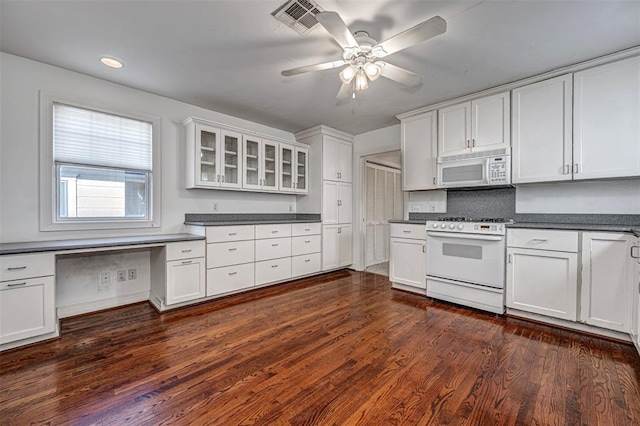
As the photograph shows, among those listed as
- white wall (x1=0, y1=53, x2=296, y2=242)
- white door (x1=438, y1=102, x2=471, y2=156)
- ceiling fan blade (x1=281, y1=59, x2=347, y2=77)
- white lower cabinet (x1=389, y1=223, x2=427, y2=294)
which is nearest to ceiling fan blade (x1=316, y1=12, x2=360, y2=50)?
ceiling fan blade (x1=281, y1=59, x2=347, y2=77)

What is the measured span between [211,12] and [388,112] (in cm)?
258

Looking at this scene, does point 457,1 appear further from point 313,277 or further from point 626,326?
point 313,277

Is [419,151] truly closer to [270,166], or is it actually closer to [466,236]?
[466,236]

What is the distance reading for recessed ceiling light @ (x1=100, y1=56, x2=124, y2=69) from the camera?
100 inches

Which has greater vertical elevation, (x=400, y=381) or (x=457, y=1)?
(x=457, y=1)

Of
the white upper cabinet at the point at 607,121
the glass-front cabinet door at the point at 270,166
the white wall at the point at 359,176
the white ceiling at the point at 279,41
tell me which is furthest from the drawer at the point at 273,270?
the white upper cabinet at the point at 607,121

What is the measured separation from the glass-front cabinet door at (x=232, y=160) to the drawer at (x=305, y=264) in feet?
4.54

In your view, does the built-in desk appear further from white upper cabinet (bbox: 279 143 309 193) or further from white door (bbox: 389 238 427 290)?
white door (bbox: 389 238 427 290)

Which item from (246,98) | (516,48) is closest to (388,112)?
(516,48)

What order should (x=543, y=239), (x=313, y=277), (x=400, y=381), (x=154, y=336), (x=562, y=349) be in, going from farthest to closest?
1. (x=313, y=277)
2. (x=543, y=239)
3. (x=154, y=336)
4. (x=562, y=349)
5. (x=400, y=381)

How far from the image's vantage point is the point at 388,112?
3887 mm

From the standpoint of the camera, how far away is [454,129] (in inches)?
135

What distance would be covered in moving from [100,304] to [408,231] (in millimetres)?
3625

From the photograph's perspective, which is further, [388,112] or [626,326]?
[388,112]
